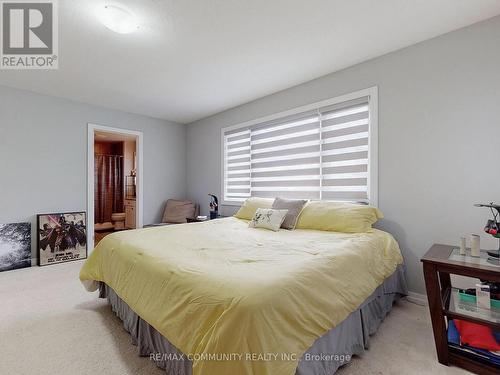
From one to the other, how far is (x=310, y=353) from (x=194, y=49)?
103 inches

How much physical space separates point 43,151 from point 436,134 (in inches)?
191

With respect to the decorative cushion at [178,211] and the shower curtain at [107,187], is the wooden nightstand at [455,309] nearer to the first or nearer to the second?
the decorative cushion at [178,211]

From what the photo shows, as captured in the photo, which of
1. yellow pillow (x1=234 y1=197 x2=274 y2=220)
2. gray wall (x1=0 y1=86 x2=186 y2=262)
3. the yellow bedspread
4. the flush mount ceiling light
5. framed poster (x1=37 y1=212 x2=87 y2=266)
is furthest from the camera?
framed poster (x1=37 y1=212 x2=87 y2=266)

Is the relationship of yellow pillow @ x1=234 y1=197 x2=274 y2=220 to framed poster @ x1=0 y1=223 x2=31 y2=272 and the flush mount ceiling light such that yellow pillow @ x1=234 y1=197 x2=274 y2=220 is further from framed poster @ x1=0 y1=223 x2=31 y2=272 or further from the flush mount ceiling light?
framed poster @ x1=0 y1=223 x2=31 y2=272

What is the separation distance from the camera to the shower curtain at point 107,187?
6203 millimetres

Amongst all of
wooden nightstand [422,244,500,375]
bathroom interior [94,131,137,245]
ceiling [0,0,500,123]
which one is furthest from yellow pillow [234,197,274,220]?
bathroom interior [94,131,137,245]

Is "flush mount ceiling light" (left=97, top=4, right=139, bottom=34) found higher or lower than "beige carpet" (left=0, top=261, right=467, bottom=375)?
higher

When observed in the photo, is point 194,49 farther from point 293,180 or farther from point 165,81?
point 293,180

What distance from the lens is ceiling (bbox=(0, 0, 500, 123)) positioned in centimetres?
185

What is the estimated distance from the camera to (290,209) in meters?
2.70
